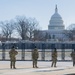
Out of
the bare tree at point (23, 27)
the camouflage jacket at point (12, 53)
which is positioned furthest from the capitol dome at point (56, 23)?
the camouflage jacket at point (12, 53)

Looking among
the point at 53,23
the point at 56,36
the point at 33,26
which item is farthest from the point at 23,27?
the point at 53,23

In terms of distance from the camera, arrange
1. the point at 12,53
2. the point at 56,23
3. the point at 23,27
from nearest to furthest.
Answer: the point at 12,53 → the point at 23,27 → the point at 56,23

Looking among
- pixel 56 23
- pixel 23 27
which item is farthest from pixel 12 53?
pixel 56 23

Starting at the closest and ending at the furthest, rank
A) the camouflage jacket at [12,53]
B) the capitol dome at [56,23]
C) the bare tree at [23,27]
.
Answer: the camouflage jacket at [12,53]
the bare tree at [23,27]
the capitol dome at [56,23]

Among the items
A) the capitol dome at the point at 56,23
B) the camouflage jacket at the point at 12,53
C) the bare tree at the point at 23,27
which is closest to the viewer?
the camouflage jacket at the point at 12,53

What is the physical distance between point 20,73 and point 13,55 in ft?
17.1

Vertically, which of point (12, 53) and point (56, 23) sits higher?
point (56, 23)

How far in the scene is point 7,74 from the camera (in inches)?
796

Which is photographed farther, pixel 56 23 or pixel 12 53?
pixel 56 23

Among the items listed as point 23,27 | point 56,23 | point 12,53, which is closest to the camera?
point 12,53

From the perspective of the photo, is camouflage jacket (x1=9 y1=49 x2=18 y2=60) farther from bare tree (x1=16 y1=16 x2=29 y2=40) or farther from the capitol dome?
the capitol dome

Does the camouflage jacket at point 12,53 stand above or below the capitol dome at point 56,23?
below

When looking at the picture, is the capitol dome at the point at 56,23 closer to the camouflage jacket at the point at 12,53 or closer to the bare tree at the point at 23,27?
the bare tree at the point at 23,27

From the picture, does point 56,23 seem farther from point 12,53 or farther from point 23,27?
point 12,53
